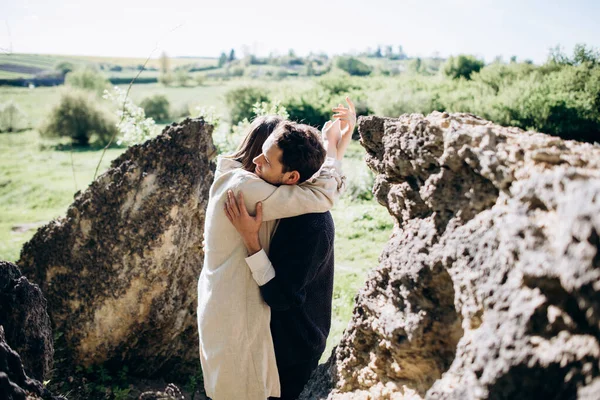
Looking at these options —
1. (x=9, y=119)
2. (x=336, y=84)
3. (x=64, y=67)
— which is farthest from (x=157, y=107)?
(x=64, y=67)

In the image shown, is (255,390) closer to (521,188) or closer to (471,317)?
(471,317)

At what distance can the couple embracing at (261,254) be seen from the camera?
246 centimetres

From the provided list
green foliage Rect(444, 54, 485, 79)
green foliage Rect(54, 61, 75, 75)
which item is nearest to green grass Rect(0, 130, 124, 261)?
green foliage Rect(444, 54, 485, 79)

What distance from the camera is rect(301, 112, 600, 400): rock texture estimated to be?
1.23m

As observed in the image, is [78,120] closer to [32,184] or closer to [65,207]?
[32,184]

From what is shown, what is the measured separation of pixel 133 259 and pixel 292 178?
232 cm

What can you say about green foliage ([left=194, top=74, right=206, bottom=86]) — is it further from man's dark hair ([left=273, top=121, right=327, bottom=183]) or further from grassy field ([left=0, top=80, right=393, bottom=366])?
man's dark hair ([left=273, top=121, right=327, bottom=183])

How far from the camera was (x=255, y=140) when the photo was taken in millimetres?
2865

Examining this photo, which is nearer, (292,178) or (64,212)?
(292,178)

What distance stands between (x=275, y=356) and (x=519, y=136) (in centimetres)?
183

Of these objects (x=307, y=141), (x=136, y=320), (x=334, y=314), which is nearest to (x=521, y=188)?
(x=307, y=141)

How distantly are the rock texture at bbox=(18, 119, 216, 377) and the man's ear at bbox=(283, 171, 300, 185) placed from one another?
6.50 ft

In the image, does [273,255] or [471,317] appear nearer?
[471,317]

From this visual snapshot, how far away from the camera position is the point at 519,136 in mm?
1791
